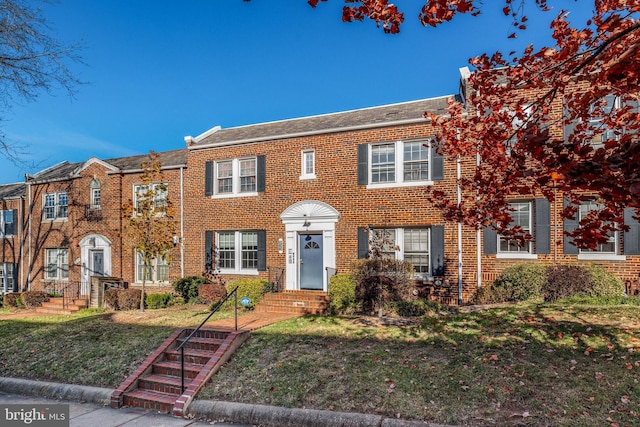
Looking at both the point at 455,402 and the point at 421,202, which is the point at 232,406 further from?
the point at 421,202

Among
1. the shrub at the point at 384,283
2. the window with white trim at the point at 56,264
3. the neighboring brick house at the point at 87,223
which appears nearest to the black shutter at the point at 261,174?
the neighboring brick house at the point at 87,223

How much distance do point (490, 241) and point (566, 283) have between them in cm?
226

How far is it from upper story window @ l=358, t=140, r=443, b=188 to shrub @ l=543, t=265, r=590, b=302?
4234 mm

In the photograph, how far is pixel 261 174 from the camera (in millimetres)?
15672

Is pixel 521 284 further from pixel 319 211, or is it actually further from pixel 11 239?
pixel 11 239

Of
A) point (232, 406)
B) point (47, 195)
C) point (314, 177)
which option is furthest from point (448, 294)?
point (47, 195)

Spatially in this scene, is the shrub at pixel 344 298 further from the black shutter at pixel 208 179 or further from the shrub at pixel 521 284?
the black shutter at pixel 208 179

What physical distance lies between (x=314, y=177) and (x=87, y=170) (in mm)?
11926

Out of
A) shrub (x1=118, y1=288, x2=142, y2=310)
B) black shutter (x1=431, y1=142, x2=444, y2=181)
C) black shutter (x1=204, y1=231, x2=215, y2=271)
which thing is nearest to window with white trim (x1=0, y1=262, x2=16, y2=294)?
shrub (x1=118, y1=288, x2=142, y2=310)

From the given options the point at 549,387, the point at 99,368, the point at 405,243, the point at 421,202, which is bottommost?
the point at 99,368

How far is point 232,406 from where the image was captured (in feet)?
21.7

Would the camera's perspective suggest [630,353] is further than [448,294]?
No

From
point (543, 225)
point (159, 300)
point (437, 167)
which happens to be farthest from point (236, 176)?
point (543, 225)

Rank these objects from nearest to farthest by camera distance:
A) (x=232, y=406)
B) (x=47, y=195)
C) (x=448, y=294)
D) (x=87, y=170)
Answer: (x=232, y=406)
(x=448, y=294)
(x=87, y=170)
(x=47, y=195)
